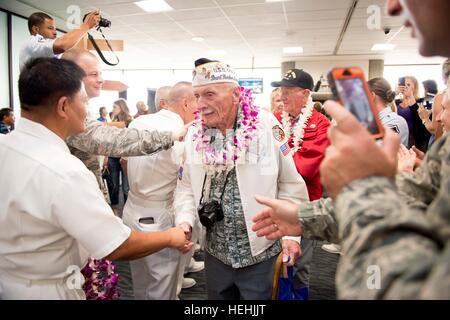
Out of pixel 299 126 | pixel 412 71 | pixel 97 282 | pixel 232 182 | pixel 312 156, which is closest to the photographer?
pixel 97 282

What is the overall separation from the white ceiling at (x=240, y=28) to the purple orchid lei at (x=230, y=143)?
455cm

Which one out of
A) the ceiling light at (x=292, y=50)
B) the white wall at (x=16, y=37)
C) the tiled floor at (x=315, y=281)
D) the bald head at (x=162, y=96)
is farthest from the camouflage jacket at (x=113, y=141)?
the ceiling light at (x=292, y=50)

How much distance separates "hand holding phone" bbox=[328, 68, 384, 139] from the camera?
676 mm

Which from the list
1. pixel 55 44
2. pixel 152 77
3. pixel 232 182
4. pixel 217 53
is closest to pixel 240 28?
pixel 217 53

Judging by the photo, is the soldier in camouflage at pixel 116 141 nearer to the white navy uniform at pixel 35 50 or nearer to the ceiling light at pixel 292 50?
the white navy uniform at pixel 35 50

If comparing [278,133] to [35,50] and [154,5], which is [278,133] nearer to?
[35,50]

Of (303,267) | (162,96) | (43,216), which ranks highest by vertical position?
(162,96)

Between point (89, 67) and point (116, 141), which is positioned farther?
point (89, 67)

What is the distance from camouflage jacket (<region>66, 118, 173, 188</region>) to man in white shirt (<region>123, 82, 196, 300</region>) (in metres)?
0.27

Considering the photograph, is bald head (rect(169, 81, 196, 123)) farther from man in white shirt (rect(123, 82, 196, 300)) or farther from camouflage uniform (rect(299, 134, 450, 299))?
camouflage uniform (rect(299, 134, 450, 299))

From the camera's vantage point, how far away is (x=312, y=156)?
2758 millimetres

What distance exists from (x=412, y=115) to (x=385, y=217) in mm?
4005
